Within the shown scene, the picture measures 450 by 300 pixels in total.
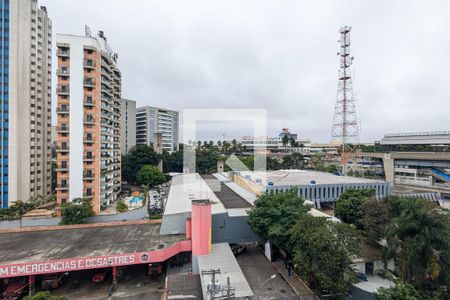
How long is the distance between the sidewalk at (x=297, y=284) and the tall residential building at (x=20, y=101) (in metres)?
34.7

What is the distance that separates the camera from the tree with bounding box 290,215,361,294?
39.5ft

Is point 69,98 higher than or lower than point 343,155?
higher

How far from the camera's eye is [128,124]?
67562mm

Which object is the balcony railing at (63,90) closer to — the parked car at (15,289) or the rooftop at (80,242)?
the rooftop at (80,242)

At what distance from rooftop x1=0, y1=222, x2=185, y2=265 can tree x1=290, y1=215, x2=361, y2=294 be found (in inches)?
365

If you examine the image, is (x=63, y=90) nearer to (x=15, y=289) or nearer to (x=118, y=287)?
(x=15, y=289)

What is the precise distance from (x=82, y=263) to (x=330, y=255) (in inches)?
552

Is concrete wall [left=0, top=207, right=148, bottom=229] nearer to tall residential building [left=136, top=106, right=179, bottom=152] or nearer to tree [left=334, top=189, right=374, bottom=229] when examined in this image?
tree [left=334, top=189, right=374, bottom=229]

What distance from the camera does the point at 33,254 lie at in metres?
15.6

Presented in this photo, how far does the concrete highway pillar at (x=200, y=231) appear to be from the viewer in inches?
642

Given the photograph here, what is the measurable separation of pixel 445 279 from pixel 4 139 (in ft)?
146

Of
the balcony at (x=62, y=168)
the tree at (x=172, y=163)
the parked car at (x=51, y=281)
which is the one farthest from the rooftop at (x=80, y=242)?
the tree at (x=172, y=163)

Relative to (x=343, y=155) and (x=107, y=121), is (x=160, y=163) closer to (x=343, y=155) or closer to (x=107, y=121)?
(x=107, y=121)

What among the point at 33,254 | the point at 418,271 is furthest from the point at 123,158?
the point at 418,271
